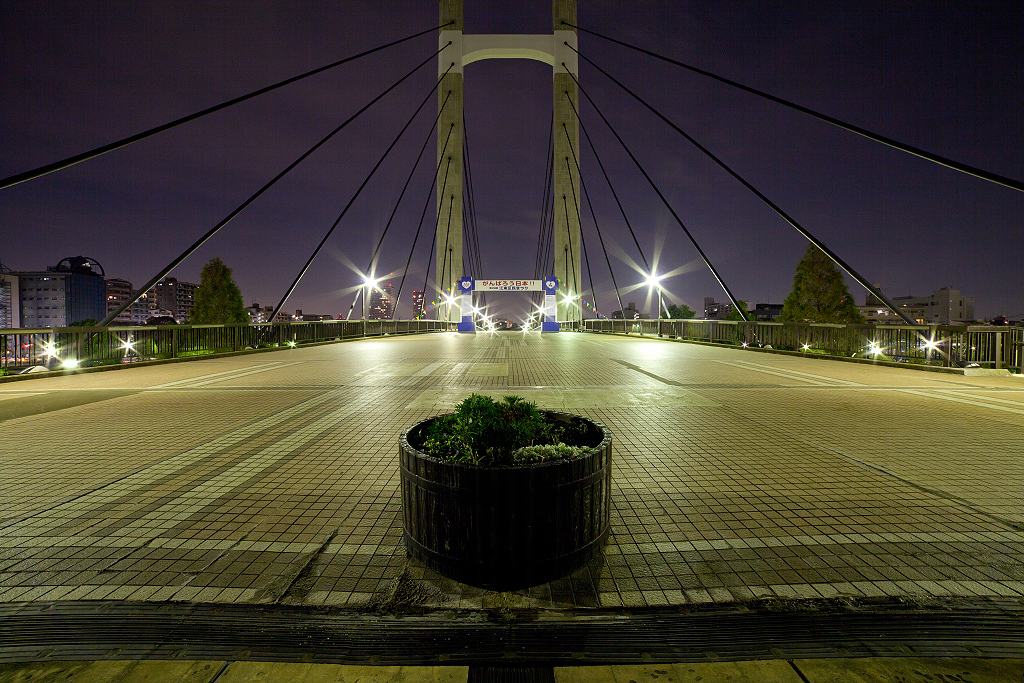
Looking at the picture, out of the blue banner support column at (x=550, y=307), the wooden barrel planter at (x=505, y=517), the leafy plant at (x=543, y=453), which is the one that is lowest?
the wooden barrel planter at (x=505, y=517)

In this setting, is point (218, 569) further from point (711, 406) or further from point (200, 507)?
Answer: point (711, 406)

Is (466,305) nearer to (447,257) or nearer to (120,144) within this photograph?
(447,257)

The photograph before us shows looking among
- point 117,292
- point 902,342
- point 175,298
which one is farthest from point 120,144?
point 175,298

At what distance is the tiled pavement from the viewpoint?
292 cm

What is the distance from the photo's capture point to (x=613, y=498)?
4242 millimetres

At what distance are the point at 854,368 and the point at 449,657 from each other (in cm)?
1512

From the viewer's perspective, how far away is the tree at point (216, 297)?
2233 inches

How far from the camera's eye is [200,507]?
13.4 ft

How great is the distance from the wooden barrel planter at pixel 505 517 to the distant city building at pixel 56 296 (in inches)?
5909

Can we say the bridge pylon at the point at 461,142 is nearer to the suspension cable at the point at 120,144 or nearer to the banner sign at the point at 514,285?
the banner sign at the point at 514,285

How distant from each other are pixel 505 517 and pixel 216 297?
6516 cm

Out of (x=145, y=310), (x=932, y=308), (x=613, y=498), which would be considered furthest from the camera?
(x=145, y=310)

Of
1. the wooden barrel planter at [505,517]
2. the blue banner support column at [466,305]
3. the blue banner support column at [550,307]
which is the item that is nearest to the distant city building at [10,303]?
the blue banner support column at [466,305]

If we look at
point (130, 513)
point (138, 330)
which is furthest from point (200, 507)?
point (138, 330)
